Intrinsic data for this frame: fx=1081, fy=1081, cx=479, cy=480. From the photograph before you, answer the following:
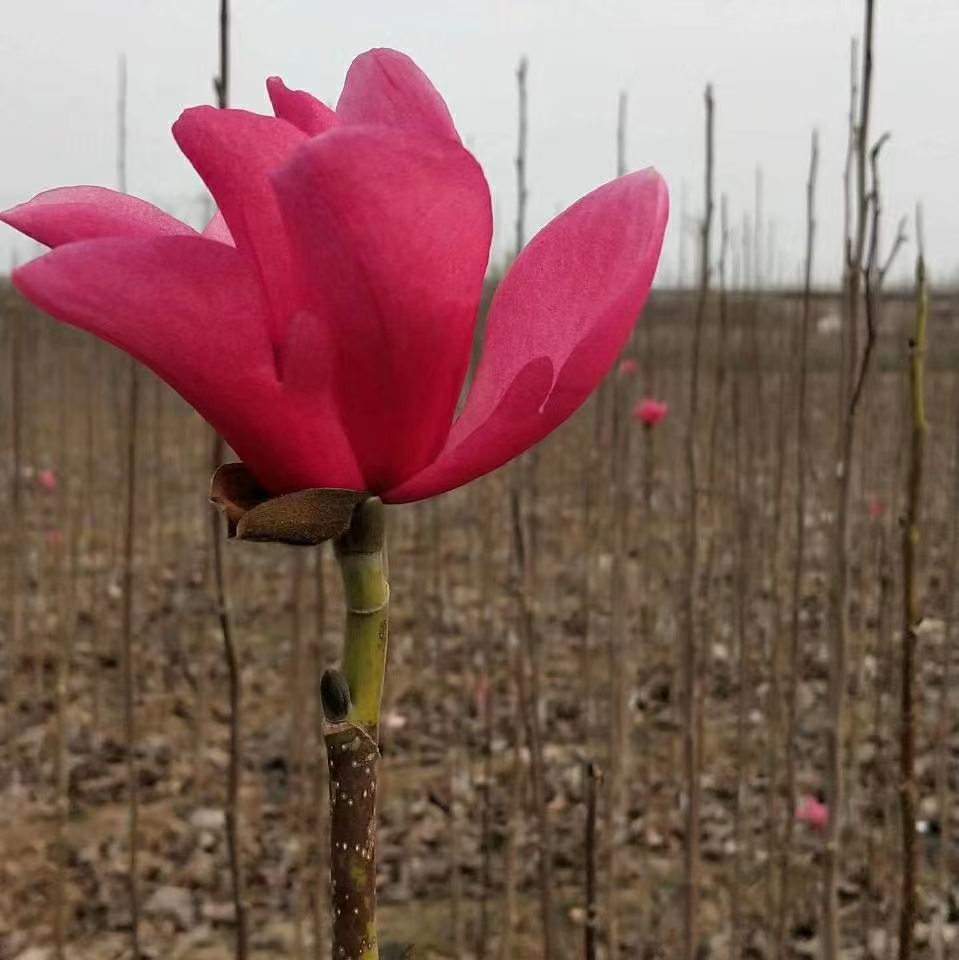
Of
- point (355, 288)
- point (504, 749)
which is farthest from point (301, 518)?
point (504, 749)

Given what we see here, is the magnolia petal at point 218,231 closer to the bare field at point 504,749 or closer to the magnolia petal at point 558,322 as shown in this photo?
the magnolia petal at point 558,322

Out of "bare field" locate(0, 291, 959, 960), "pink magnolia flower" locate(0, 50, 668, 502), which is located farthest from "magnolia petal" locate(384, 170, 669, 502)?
"bare field" locate(0, 291, 959, 960)

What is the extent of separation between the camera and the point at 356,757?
0.20 meters

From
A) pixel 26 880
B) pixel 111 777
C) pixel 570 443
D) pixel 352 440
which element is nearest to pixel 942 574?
pixel 570 443

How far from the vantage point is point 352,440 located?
221 millimetres

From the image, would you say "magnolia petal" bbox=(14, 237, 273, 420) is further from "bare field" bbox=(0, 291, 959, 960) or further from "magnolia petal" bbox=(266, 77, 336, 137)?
"bare field" bbox=(0, 291, 959, 960)

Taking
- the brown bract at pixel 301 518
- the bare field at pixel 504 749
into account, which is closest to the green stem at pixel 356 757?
the brown bract at pixel 301 518

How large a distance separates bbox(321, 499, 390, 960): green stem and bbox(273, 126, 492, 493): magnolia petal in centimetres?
3

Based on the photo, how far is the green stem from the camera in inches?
7.8

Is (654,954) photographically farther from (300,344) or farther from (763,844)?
(300,344)

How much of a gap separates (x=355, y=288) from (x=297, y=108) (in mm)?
52

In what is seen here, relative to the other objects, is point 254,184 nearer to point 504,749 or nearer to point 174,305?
point 174,305

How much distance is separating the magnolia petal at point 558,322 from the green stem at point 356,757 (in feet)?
0.10

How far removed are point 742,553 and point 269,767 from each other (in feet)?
3.97
